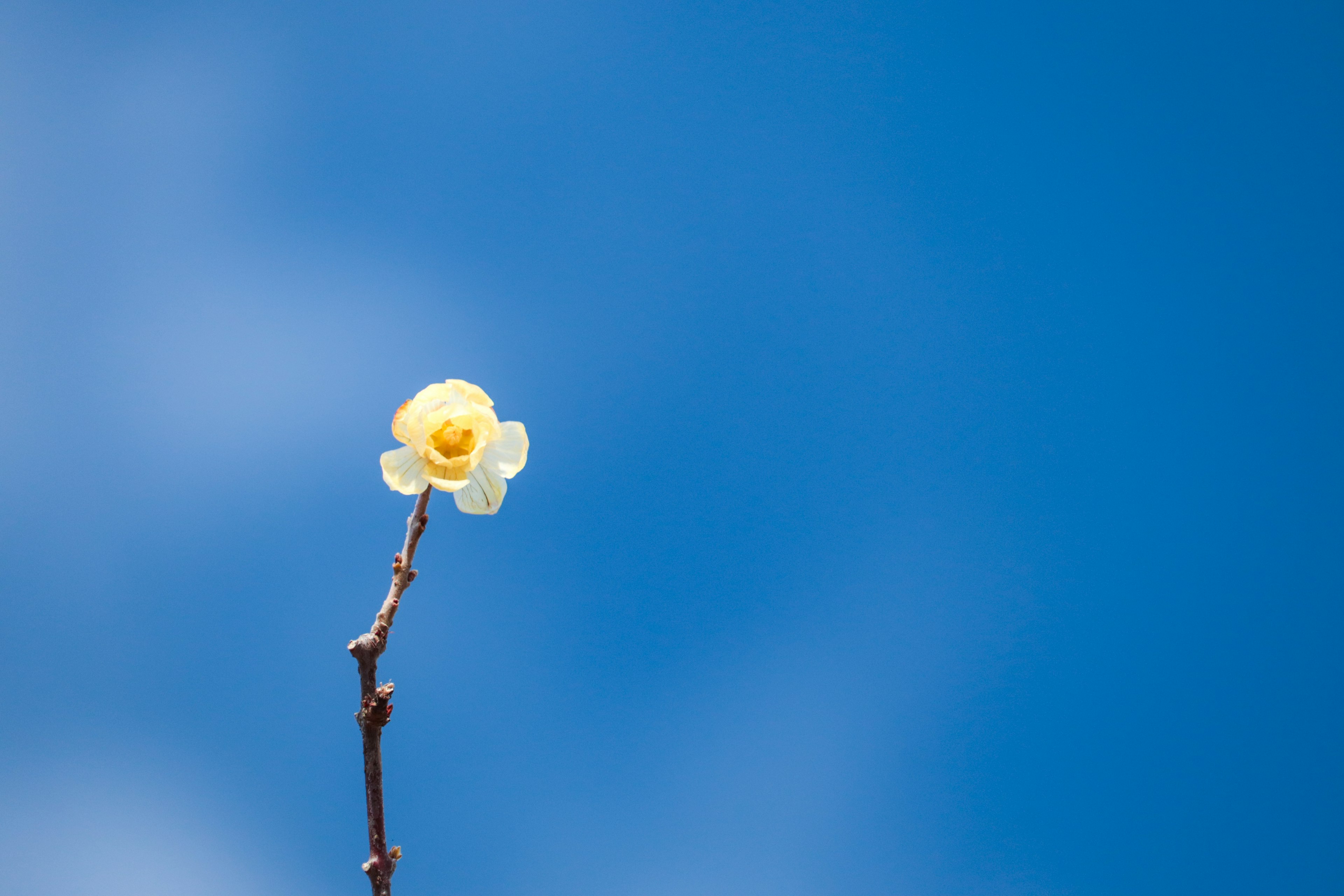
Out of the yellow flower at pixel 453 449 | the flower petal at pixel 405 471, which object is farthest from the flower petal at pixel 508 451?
the flower petal at pixel 405 471

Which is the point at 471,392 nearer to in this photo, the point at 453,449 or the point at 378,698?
the point at 453,449

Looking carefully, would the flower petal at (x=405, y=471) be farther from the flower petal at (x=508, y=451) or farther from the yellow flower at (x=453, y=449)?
the flower petal at (x=508, y=451)

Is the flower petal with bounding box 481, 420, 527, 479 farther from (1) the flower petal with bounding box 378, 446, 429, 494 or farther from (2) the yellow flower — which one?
(1) the flower petal with bounding box 378, 446, 429, 494

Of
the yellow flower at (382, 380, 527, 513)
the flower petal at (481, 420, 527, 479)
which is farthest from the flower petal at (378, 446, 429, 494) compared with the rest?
the flower petal at (481, 420, 527, 479)

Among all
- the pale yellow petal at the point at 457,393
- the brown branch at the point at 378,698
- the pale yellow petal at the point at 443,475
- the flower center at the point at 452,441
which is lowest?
the brown branch at the point at 378,698

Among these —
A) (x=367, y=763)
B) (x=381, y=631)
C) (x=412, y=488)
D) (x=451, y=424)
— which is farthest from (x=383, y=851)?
(x=451, y=424)

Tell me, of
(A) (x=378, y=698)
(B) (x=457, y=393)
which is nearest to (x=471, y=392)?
(B) (x=457, y=393)

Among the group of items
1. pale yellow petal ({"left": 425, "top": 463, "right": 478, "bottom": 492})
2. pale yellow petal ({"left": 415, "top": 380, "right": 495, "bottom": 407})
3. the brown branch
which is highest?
pale yellow petal ({"left": 415, "top": 380, "right": 495, "bottom": 407})
